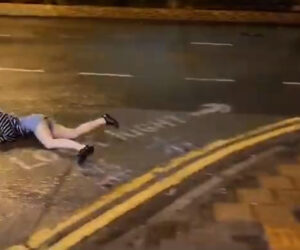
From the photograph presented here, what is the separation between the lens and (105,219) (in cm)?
478

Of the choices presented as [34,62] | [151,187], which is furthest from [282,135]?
[34,62]

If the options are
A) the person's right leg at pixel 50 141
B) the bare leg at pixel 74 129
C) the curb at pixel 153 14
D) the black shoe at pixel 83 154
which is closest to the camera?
the black shoe at pixel 83 154

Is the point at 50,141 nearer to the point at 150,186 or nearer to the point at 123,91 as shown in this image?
the point at 150,186

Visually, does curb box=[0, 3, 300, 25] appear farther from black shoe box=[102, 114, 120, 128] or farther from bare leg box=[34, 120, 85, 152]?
bare leg box=[34, 120, 85, 152]

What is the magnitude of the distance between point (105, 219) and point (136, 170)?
3.43 feet

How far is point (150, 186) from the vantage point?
17.7 feet

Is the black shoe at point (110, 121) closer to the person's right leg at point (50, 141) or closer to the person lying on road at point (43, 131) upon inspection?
the person lying on road at point (43, 131)

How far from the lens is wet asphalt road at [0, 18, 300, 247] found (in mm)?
5496

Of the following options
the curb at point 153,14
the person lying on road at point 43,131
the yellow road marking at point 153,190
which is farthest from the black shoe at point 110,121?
the curb at point 153,14

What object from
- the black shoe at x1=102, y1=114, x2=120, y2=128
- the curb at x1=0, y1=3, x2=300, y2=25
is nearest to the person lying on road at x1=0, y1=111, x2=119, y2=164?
the black shoe at x1=102, y1=114, x2=120, y2=128

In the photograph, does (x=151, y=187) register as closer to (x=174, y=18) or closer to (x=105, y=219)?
(x=105, y=219)

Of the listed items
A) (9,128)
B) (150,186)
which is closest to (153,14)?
(9,128)

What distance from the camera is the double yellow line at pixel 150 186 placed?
452 centimetres

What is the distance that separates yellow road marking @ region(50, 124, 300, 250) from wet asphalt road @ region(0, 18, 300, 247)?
25 centimetres
